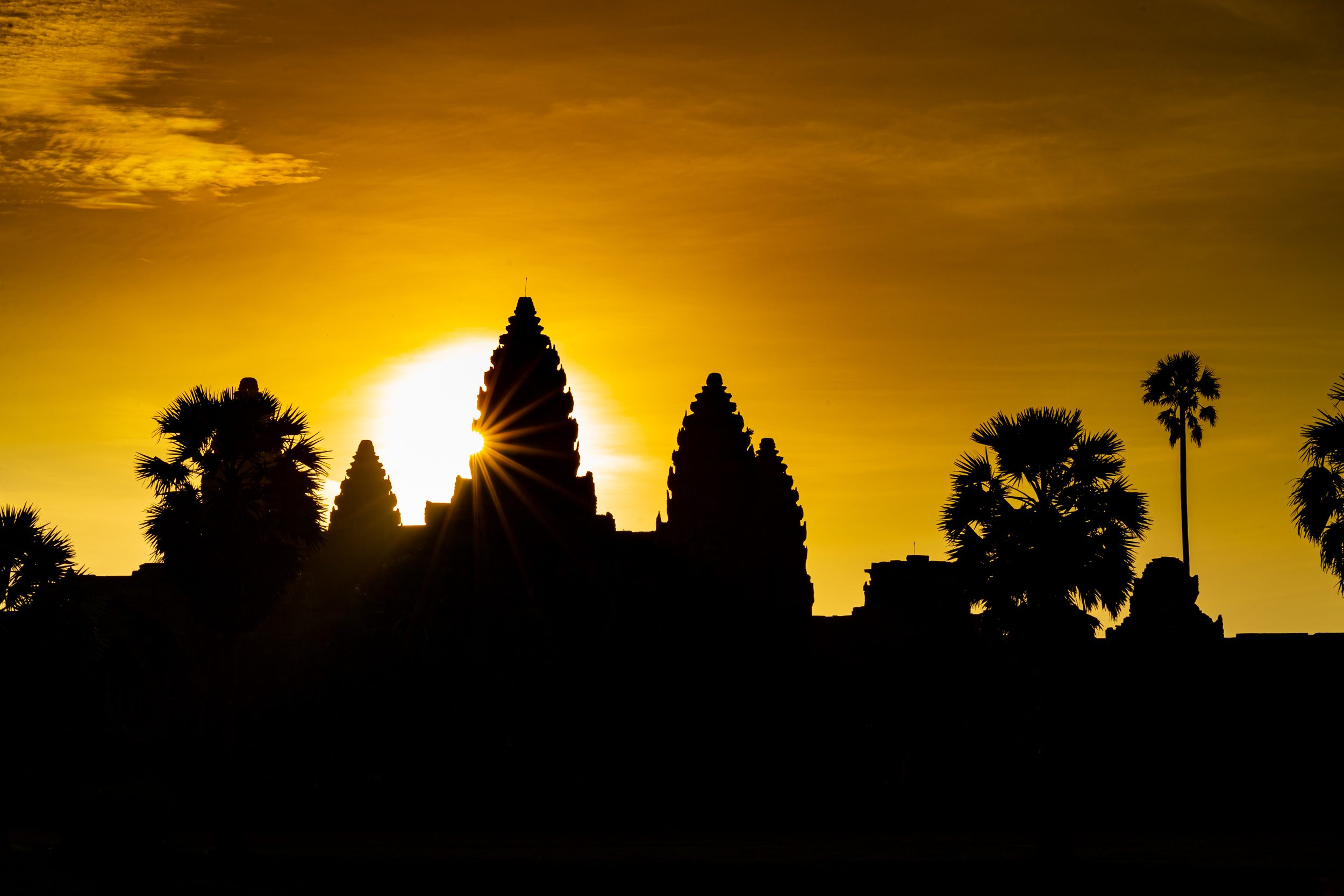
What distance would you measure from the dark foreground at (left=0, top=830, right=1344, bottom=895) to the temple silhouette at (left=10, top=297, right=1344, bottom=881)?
385 cm

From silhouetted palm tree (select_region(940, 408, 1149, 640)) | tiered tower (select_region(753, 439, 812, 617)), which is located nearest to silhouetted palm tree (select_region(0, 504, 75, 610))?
silhouetted palm tree (select_region(940, 408, 1149, 640))

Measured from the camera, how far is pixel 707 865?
1241 inches

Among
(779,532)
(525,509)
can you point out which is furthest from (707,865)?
(779,532)

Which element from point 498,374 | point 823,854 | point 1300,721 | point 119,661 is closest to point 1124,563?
point 823,854

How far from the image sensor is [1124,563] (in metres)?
32.6

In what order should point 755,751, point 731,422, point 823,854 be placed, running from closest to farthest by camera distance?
1. point 823,854
2. point 755,751
3. point 731,422

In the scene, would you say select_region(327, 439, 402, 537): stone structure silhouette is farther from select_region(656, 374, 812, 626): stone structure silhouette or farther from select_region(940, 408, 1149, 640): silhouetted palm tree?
select_region(940, 408, 1149, 640): silhouetted palm tree

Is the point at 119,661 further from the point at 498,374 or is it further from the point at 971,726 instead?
the point at 498,374

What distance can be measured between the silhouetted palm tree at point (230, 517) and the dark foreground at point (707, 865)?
3435 millimetres

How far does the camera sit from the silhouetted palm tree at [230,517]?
32.2 meters

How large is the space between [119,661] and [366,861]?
658 cm

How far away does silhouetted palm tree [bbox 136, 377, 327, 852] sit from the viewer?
32.2 m

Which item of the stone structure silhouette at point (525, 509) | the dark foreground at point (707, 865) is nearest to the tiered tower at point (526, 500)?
the stone structure silhouette at point (525, 509)

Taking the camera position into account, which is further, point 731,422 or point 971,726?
point 731,422
